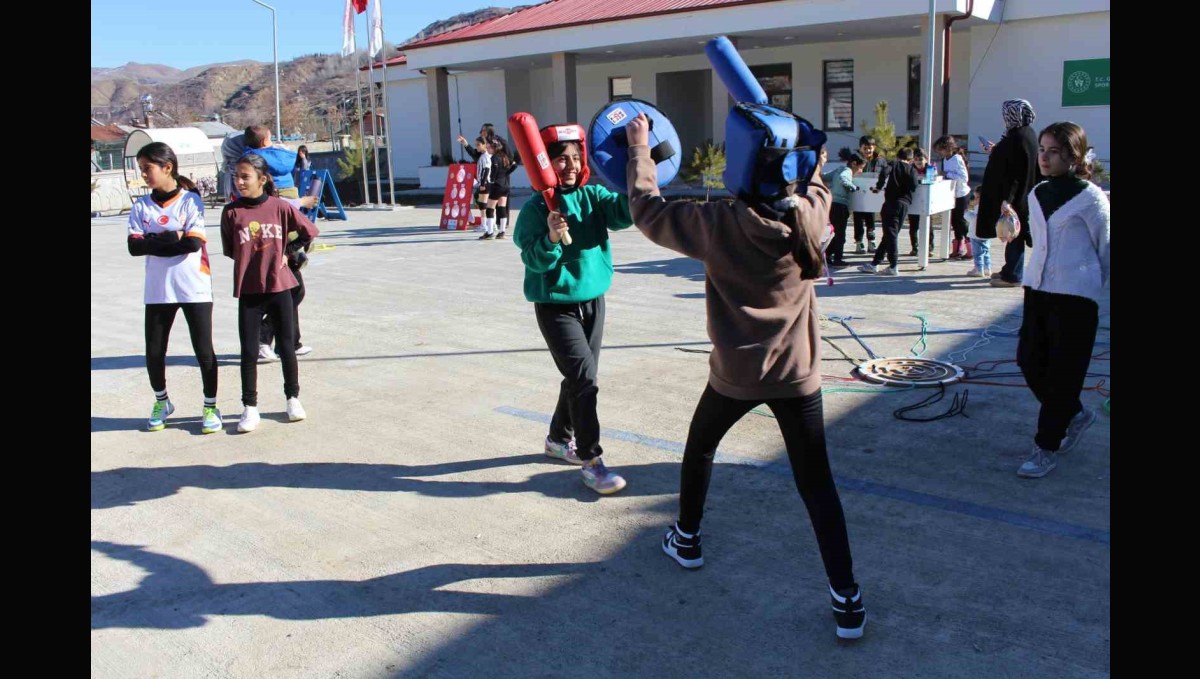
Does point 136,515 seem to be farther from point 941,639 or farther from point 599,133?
point 941,639

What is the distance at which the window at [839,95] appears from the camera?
2617cm

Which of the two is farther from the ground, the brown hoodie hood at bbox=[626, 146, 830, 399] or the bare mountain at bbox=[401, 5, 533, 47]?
the bare mountain at bbox=[401, 5, 533, 47]

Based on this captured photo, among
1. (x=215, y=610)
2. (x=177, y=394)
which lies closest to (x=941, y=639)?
(x=215, y=610)

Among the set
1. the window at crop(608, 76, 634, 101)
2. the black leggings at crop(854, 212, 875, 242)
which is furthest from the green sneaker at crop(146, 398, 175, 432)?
the window at crop(608, 76, 634, 101)

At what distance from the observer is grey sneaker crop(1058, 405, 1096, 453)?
5.31 metres

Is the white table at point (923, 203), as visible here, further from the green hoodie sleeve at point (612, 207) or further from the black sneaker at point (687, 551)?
the black sneaker at point (687, 551)

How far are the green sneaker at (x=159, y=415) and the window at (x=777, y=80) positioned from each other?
23351 mm

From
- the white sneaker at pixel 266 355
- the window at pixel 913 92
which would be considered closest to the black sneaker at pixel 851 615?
the white sneaker at pixel 266 355

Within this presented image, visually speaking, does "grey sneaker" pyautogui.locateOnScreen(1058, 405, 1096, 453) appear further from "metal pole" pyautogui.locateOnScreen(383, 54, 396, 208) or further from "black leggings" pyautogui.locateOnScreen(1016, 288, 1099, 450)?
"metal pole" pyautogui.locateOnScreen(383, 54, 396, 208)

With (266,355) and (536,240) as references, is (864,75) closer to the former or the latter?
(266,355)

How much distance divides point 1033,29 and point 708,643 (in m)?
22.1

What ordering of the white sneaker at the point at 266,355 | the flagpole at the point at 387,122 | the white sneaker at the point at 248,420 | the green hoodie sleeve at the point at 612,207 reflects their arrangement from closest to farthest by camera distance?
the green hoodie sleeve at the point at 612,207 < the white sneaker at the point at 248,420 < the white sneaker at the point at 266,355 < the flagpole at the point at 387,122

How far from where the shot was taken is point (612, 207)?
4.75 meters

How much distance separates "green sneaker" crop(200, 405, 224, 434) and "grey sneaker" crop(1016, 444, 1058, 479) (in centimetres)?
487
